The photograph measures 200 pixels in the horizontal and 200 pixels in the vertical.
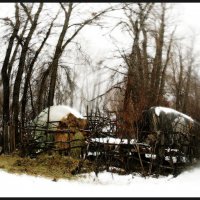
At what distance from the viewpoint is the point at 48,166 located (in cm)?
1656

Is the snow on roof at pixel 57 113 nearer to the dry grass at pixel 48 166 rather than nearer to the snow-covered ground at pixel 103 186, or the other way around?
the dry grass at pixel 48 166

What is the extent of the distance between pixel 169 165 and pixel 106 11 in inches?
539

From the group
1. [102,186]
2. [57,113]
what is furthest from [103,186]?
[57,113]

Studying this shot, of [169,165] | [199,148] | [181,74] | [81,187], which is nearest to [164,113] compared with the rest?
[199,148]

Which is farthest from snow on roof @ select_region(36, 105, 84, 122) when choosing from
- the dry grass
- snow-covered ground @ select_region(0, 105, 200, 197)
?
snow-covered ground @ select_region(0, 105, 200, 197)

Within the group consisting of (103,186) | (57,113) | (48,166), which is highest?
(57,113)

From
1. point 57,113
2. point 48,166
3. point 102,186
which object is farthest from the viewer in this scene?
point 57,113

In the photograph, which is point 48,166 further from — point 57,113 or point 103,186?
point 57,113

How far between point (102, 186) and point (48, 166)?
131 inches

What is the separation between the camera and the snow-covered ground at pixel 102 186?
475 inches

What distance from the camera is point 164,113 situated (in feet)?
68.8

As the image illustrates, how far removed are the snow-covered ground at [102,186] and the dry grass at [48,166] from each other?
Answer: 529 mm

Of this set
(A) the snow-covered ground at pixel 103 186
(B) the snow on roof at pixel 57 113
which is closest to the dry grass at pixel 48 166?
(A) the snow-covered ground at pixel 103 186

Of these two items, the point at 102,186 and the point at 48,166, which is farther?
the point at 48,166
